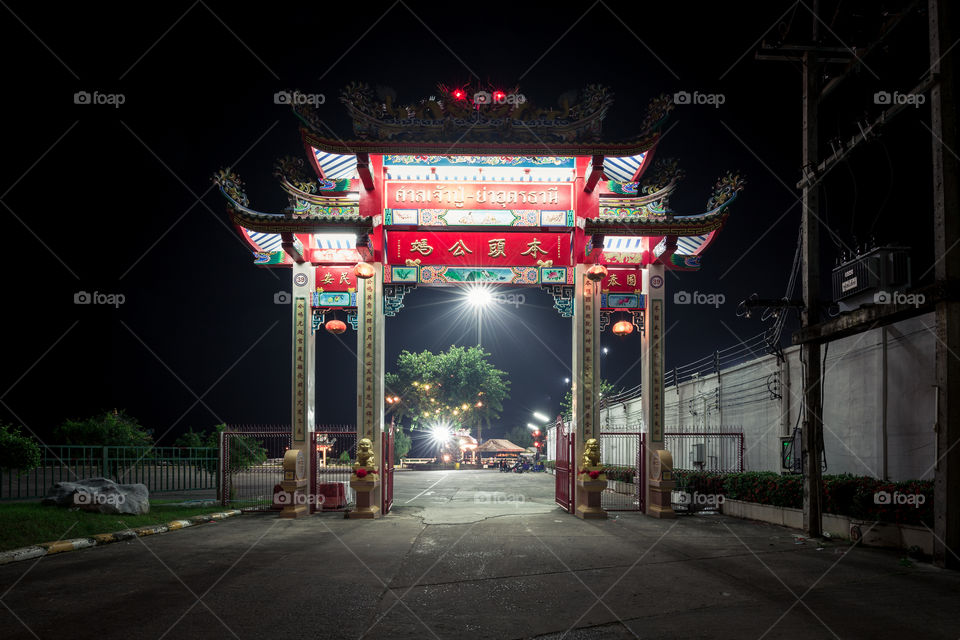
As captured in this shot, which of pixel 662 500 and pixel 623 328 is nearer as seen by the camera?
pixel 662 500

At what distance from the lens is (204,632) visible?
4578 millimetres

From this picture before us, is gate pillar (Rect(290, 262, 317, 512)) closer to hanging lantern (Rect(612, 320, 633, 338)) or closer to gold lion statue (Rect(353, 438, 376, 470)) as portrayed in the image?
gold lion statue (Rect(353, 438, 376, 470))

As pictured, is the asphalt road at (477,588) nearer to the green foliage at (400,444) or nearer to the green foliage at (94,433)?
the green foliage at (94,433)

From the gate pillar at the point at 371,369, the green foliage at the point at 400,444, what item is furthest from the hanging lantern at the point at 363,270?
the green foliage at the point at 400,444

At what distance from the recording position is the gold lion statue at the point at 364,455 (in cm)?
1157

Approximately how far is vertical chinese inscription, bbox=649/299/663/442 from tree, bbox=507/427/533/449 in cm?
4889

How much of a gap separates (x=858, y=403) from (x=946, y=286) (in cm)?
399

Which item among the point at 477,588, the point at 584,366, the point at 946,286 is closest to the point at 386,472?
the point at 584,366

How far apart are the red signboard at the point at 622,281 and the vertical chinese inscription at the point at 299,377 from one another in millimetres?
6315

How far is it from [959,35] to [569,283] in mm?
7143

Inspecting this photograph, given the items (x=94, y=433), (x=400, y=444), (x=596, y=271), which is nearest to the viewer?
(x=596, y=271)

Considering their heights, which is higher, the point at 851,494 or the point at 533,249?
the point at 533,249

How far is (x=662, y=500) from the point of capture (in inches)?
475

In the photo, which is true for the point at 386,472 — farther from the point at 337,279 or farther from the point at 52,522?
the point at 52,522
